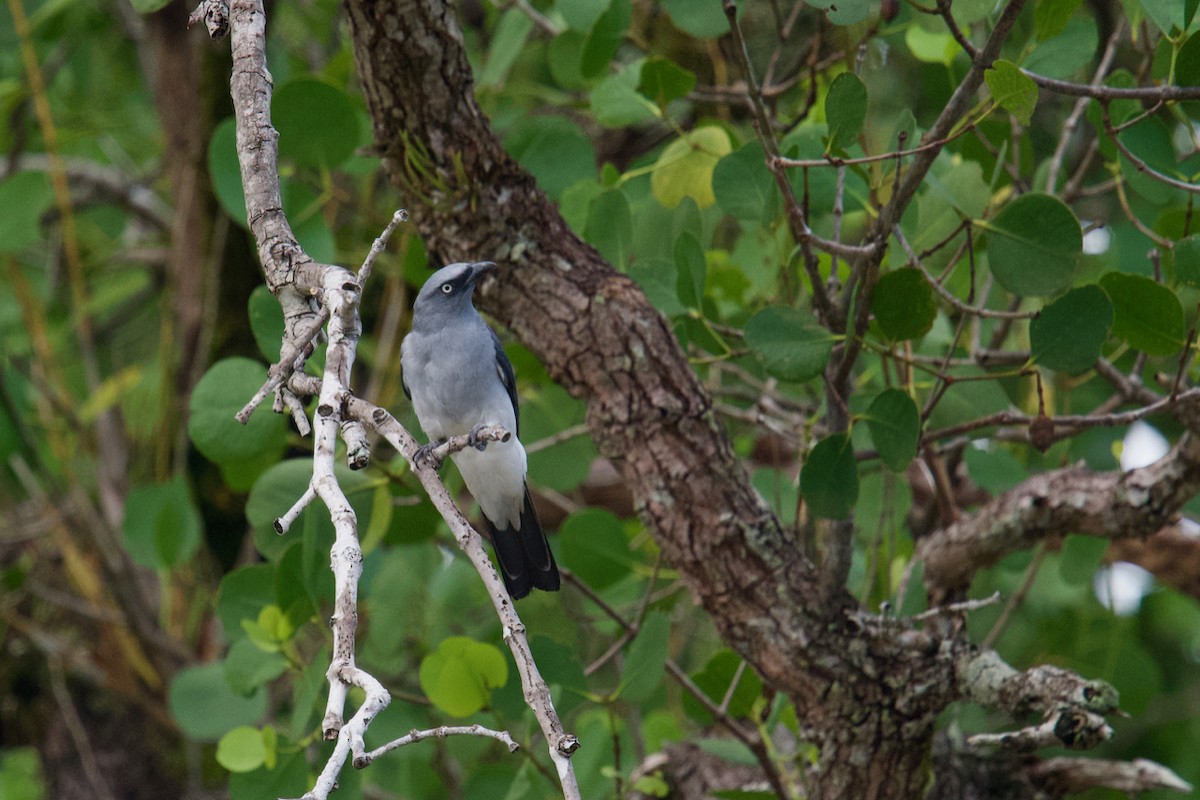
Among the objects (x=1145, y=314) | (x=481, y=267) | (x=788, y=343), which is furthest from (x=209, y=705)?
(x=1145, y=314)

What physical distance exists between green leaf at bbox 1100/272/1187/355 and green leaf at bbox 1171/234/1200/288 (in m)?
0.04

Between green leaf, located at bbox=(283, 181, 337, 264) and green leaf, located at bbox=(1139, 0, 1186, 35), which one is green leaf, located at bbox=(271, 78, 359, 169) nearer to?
green leaf, located at bbox=(283, 181, 337, 264)

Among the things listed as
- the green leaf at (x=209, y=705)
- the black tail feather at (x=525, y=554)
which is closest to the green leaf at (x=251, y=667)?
the green leaf at (x=209, y=705)

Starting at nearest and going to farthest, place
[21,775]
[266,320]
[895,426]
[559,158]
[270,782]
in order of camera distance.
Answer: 1. [895,426]
2. [270,782]
3. [266,320]
4. [559,158]
5. [21,775]

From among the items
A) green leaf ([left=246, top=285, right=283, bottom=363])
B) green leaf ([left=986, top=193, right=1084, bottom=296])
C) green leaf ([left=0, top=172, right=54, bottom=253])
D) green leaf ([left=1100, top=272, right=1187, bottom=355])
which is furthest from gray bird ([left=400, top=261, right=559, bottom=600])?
green leaf ([left=0, top=172, right=54, bottom=253])

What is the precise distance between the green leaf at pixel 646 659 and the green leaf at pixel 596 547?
43 centimetres

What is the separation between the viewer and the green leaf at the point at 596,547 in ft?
9.48

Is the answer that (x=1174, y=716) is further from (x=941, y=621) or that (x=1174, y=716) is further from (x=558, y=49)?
(x=558, y=49)

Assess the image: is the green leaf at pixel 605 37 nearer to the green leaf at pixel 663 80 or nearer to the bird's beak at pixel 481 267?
the green leaf at pixel 663 80

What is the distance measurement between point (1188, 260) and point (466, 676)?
1636mm

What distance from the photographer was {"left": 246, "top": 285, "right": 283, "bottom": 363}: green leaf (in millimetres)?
2508

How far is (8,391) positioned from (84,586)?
998 mm

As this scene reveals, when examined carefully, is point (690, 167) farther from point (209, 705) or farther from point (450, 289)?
point (209, 705)

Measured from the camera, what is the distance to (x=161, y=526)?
3.22 m
